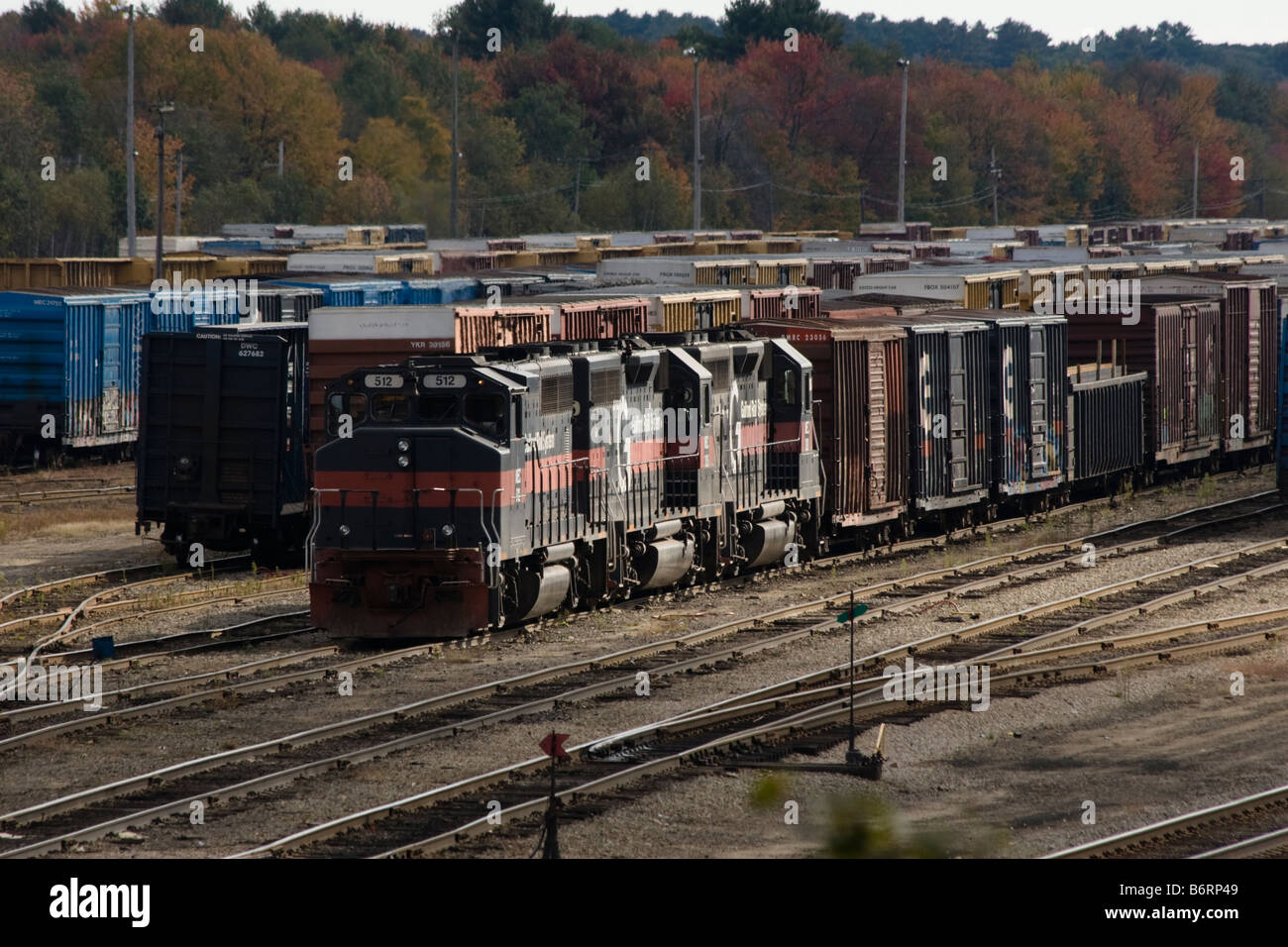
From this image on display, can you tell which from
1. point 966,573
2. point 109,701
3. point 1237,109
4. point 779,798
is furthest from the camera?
point 1237,109

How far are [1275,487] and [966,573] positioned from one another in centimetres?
1324

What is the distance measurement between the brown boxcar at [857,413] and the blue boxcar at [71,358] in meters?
13.5

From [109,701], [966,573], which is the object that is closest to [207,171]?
[966,573]

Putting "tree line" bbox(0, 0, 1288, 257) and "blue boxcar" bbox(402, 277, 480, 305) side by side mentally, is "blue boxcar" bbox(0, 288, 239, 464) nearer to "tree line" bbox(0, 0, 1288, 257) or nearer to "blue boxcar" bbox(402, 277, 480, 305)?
"blue boxcar" bbox(402, 277, 480, 305)

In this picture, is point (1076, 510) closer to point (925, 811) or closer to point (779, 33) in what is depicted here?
point (925, 811)

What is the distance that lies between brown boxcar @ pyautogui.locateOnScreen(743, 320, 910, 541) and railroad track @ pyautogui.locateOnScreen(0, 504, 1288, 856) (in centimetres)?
340

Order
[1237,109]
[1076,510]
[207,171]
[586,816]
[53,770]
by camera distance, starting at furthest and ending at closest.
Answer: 1. [1237,109]
2. [207,171]
3. [1076,510]
4. [53,770]
5. [586,816]

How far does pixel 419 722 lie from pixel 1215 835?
6586 millimetres

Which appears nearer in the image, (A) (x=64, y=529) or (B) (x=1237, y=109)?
(A) (x=64, y=529)

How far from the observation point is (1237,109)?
16750cm

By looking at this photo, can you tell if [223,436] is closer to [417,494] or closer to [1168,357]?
[417,494]

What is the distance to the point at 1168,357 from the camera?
109ft

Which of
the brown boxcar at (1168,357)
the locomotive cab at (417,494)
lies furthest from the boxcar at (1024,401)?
the locomotive cab at (417,494)

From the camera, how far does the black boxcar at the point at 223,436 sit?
2366 cm
